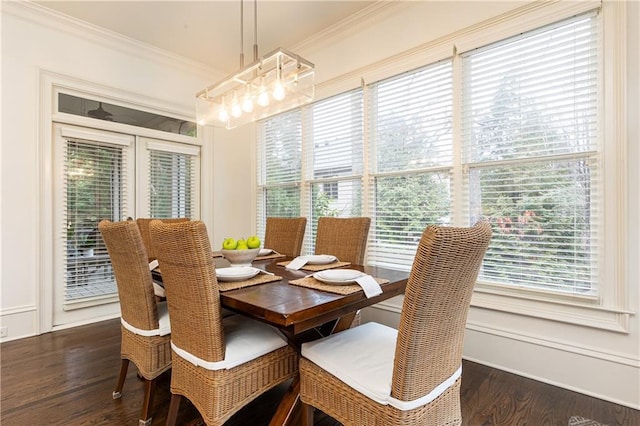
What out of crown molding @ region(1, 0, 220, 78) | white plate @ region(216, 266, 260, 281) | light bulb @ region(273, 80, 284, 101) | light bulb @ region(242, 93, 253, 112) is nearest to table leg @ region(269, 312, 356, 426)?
white plate @ region(216, 266, 260, 281)

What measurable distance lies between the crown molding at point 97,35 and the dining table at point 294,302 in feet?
11.0

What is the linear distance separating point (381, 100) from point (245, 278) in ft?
7.59

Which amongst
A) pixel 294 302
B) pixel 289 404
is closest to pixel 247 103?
pixel 294 302

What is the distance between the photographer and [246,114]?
2.64 meters

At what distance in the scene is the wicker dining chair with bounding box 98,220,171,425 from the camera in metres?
1.71

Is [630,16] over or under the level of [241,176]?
over

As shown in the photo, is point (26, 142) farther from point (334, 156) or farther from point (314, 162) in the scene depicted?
point (334, 156)

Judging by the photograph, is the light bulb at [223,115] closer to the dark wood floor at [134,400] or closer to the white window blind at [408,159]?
the white window blind at [408,159]

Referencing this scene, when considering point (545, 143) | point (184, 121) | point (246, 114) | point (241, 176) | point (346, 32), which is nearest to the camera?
point (545, 143)

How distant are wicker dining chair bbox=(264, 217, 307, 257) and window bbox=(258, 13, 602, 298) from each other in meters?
0.77

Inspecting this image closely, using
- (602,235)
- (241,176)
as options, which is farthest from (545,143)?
(241,176)

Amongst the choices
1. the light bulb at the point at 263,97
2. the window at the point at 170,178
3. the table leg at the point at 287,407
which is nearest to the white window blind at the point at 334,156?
the light bulb at the point at 263,97

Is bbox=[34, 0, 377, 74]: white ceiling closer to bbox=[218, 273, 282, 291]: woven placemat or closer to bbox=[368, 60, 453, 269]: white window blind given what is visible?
bbox=[368, 60, 453, 269]: white window blind

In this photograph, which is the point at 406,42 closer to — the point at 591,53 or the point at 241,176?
the point at 591,53
